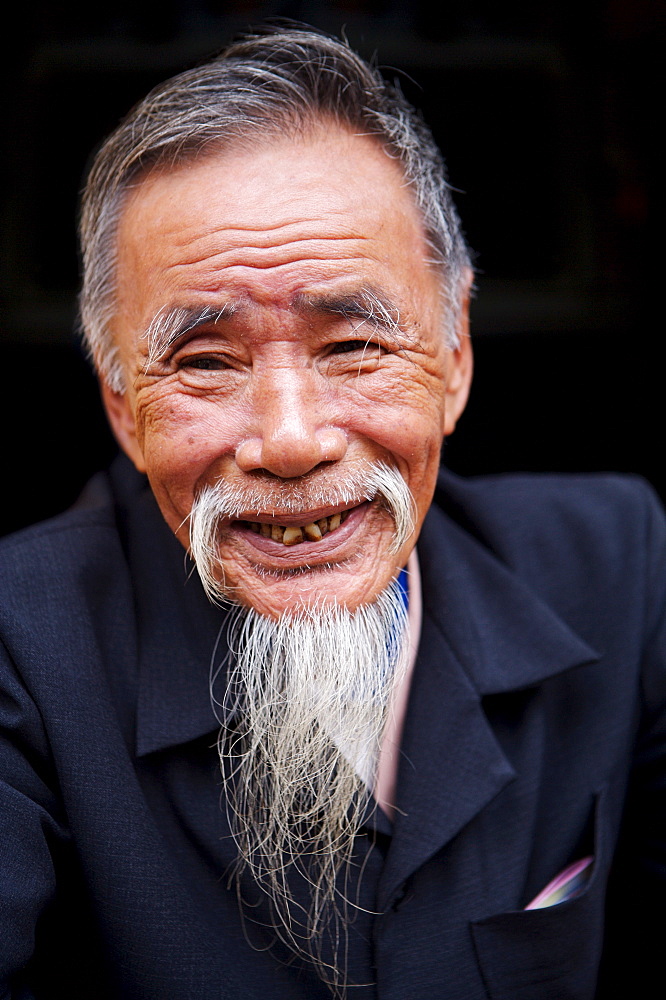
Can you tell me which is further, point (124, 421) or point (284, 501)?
point (124, 421)

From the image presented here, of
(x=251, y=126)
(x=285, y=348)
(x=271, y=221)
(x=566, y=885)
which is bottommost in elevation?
(x=566, y=885)

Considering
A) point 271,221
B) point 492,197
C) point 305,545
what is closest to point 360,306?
point 271,221

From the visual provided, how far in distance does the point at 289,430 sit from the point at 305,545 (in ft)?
0.83

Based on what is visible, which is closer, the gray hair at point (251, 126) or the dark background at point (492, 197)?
the gray hair at point (251, 126)

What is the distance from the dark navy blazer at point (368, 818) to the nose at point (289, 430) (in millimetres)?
450

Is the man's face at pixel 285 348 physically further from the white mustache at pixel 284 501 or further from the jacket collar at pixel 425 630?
the jacket collar at pixel 425 630

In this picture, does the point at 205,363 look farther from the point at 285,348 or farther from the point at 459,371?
the point at 459,371

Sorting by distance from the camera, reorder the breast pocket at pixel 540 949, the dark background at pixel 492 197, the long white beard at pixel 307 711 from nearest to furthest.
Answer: the long white beard at pixel 307 711 → the breast pocket at pixel 540 949 → the dark background at pixel 492 197

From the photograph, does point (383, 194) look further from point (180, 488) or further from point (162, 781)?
point (162, 781)

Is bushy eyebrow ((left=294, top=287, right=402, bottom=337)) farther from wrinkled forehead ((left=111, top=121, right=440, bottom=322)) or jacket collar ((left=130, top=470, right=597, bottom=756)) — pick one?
jacket collar ((left=130, top=470, right=597, bottom=756))

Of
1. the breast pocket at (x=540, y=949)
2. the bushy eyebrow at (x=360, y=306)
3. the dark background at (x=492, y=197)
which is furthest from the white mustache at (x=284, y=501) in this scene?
the dark background at (x=492, y=197)

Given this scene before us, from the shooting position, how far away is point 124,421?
72.9 inches

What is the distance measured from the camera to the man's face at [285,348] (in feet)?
4.88

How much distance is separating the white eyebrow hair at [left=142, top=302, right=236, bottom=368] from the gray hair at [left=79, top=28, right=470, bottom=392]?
0.20 metres
